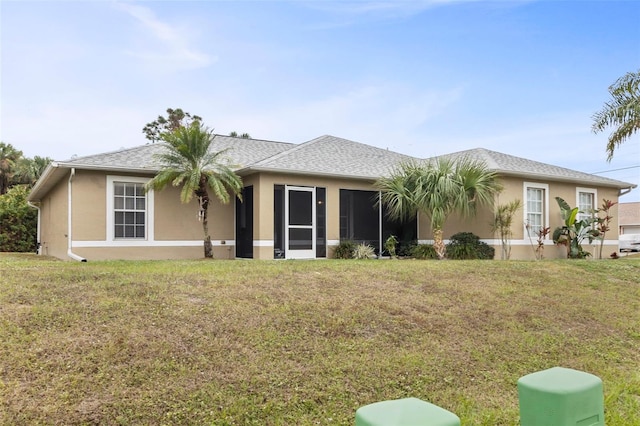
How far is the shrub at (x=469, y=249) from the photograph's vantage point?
15.0 meters

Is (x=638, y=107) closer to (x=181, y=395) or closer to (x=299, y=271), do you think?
(x=299, y=271)

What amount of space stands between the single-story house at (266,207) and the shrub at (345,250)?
8.1 inches

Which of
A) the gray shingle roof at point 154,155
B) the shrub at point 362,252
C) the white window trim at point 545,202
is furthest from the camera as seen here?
the white window trim at point 545,202

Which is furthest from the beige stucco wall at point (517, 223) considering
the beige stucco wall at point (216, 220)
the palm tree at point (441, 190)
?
the palm tree at point (441, 190)

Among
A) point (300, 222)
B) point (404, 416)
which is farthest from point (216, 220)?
point (404, 416)

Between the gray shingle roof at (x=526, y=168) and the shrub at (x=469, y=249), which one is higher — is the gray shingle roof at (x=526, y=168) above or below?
above

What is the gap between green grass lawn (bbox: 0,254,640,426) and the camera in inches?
170

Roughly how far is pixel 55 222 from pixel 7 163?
2117 cm

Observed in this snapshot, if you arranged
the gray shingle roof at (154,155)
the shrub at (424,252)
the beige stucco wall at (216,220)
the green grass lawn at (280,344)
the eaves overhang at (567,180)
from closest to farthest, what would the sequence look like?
the green grass lawn at (280,344), the beige stucco wall at (216,220), the gray shingle roof at (154,155), the shrub at (424,252), the eaves overhang at (567,180)

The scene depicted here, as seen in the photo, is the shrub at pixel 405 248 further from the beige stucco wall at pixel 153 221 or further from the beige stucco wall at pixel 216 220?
the beige stucco wall at pixel 153 221

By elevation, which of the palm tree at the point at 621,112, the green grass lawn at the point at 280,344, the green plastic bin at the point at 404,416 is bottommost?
the green grass lawn at the point at 280,344

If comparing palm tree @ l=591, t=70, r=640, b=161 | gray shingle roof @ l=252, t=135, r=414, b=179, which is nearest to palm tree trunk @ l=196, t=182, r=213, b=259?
gray shingle roof @ l=252, t=135, r=414, b=179

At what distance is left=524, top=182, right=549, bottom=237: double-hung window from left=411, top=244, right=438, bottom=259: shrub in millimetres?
3674

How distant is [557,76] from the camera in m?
15.8
